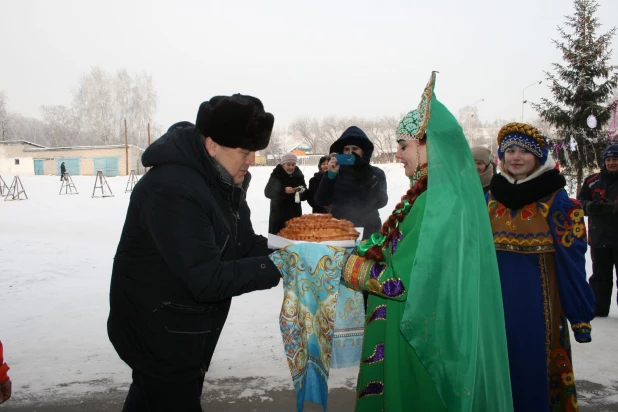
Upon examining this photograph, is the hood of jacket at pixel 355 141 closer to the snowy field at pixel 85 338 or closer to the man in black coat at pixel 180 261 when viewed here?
the snowy field at pixel 85 338

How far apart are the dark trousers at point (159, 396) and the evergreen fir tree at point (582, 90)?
1566cm

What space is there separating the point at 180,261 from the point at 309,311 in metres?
0.81

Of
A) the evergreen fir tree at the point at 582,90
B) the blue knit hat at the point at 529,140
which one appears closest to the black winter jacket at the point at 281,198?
the blue knit hat at the point at 529,140

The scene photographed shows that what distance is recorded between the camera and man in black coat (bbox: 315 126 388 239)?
534 cm

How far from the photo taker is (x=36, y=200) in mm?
22234

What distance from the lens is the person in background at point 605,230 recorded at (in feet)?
18.9

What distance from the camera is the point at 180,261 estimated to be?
6.66ft

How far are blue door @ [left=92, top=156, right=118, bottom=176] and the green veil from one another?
1949 inches

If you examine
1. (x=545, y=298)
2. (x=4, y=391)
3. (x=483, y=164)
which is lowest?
(x=4, y=391)

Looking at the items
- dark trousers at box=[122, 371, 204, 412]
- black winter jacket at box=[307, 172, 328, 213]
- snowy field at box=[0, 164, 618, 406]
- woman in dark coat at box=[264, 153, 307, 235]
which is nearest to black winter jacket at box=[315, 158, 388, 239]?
snowy field at box=[0, 164, 618, 406]

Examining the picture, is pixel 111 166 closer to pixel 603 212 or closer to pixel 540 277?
pixel 603 212

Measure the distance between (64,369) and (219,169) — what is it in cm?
325

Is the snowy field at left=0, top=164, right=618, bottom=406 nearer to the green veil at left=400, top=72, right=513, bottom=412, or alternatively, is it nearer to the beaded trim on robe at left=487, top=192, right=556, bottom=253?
the beaded trim on robe at left=487, top=192, right=556, bottom=253

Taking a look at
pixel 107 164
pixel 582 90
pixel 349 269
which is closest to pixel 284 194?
pixel 349 269
